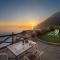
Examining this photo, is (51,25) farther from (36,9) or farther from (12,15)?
(12,15)

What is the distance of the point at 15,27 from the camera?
13.2 ft

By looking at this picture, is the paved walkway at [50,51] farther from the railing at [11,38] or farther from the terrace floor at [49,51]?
the railing at [11,38]

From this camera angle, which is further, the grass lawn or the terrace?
the grass lawn

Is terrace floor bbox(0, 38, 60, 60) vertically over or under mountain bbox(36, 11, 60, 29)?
under

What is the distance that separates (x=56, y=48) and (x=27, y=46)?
45.2 inches

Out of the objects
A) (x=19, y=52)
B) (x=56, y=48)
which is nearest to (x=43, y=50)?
(x=56, y=48)

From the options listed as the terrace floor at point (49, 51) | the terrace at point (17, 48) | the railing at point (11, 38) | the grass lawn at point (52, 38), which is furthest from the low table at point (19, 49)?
the grass lawn at point (52, 38)

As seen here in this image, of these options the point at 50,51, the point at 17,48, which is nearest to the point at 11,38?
the point at 17,48

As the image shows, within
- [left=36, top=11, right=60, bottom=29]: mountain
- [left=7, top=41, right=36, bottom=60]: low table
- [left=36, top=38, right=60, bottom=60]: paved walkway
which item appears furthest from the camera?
[left=36, top=11, right=60, bottom=29]: mountain

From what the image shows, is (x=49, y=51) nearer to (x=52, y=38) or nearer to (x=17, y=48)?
(x=52, y=38)

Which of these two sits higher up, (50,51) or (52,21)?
(52,21)

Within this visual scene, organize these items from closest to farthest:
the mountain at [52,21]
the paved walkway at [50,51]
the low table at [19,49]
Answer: the low table at [19,49]
the paved walkway at [50,51]
the mountain at [52,21]

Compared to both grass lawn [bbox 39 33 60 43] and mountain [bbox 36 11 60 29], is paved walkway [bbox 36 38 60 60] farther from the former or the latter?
mountain [bbox 36 11 60 29]

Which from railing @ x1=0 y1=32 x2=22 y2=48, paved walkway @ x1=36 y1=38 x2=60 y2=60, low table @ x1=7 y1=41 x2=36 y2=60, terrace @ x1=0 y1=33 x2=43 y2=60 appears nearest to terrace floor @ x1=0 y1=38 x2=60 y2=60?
paved walkway @ x1=36 y1=38 x2=60 y2=60
